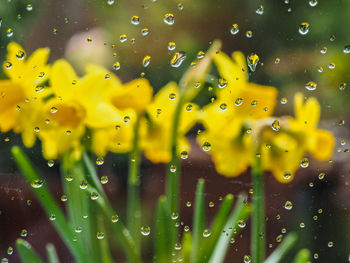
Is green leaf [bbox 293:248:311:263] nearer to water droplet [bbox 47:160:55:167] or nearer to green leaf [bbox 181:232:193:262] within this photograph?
green leaf [bbox 181:232:193:262]

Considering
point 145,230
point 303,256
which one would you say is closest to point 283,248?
point 303,256

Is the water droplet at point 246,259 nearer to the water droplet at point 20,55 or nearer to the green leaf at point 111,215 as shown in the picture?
the green leaf at point 111,215

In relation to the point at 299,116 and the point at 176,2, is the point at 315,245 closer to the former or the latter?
the point at 299,116

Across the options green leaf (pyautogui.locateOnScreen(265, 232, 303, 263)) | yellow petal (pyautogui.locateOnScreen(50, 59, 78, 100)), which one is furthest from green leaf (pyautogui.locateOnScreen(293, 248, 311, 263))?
yellow petal (pyautogui.locateOnScreen(50, 59, 78, 100))

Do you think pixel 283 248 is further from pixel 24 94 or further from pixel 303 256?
pixel 24 94

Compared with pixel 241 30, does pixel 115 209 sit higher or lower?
lower

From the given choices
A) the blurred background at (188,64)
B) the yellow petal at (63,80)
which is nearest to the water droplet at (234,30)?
the blurred background at (188,64)

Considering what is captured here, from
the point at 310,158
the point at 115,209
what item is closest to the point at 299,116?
the point at 310,158
